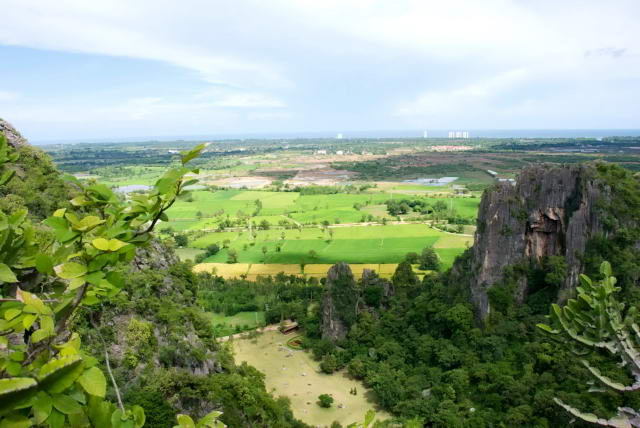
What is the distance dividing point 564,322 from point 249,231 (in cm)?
7013

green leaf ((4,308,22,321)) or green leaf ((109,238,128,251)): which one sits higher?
green leaf ((109,238,128,251))

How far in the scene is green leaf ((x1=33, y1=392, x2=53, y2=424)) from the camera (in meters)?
1.74

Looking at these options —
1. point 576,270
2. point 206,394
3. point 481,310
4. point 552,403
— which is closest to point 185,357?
point 206,394

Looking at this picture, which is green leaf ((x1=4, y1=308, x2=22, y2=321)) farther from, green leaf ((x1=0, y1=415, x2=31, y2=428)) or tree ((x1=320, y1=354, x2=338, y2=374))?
tree ((x1=320, y1=354, x2=338, y2=374))

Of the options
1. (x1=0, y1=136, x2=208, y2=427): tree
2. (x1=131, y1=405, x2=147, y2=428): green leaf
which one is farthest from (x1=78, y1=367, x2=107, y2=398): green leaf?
(x1=131, y1=405, x2=147, y2=428): green leaf

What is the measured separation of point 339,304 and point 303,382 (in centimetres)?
779

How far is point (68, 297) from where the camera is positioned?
7.14 ft

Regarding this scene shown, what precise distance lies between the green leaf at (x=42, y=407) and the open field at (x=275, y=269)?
169 ft

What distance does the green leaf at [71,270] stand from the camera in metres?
1.93

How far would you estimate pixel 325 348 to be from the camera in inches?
1398

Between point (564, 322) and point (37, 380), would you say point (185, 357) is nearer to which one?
point (564, 322)

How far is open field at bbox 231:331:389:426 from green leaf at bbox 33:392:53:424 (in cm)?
2780

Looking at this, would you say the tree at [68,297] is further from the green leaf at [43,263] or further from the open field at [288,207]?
the open field at [288,207]

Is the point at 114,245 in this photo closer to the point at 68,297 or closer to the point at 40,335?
the point at 68,297
